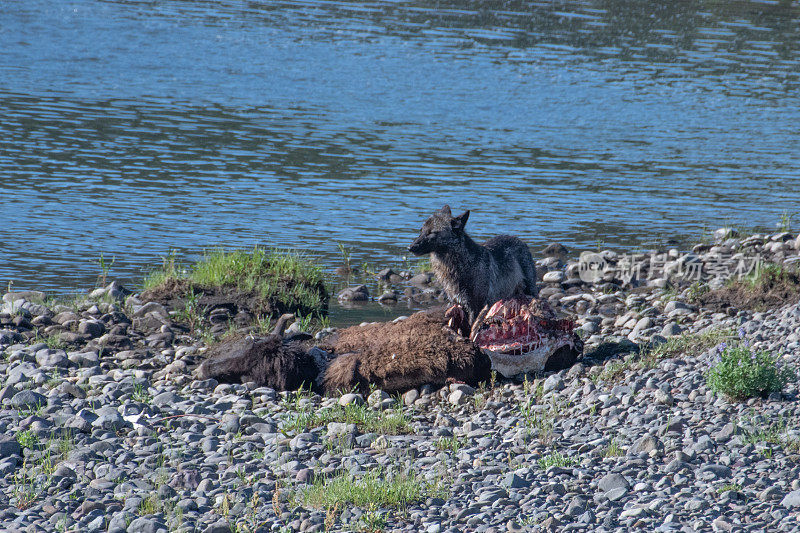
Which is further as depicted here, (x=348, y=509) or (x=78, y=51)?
(x=78, y=51)

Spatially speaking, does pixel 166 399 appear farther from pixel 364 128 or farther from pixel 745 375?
pixel 364 128

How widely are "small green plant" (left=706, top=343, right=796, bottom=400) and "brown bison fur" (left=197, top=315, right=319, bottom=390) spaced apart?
3743mm

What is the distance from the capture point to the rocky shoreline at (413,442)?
635cm

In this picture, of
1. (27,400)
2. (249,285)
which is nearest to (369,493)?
(27,400)

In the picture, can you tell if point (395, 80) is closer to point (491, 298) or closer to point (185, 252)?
point (185, 252)

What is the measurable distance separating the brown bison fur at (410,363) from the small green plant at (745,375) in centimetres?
232

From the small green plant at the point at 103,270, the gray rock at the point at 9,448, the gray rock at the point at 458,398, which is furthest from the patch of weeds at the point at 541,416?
the small green plant at the point at 103,270

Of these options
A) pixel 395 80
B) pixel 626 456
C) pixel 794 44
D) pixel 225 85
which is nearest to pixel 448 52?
pixel 395 80

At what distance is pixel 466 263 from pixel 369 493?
376 cm

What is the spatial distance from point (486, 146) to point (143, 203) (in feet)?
27.4

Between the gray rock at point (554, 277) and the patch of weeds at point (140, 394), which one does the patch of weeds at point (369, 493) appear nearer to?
the patch of weeds at point (140, 394)

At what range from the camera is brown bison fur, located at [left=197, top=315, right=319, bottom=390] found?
9.34m

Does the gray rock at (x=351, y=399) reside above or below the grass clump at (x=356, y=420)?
below

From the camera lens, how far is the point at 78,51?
29.9 m
